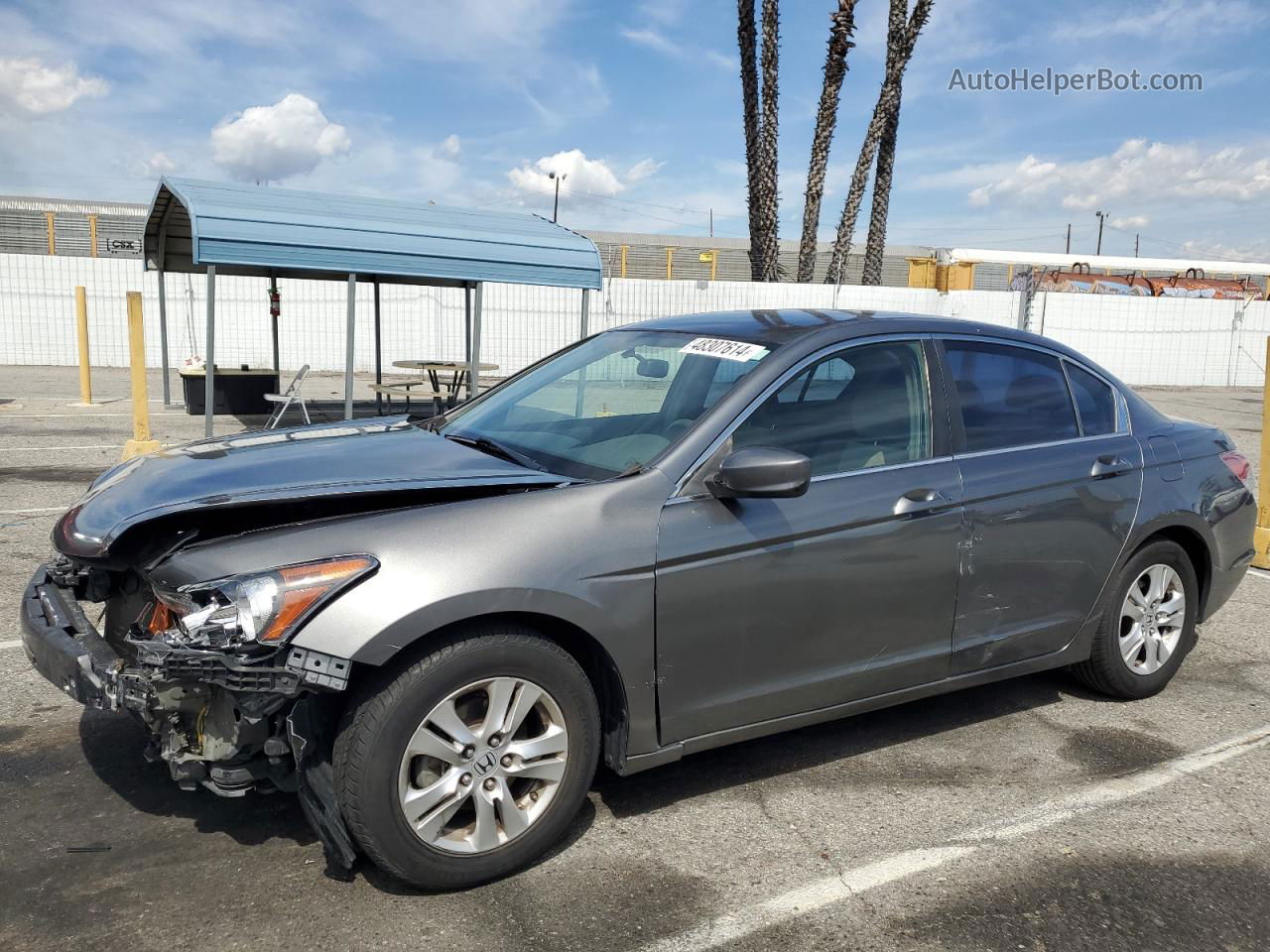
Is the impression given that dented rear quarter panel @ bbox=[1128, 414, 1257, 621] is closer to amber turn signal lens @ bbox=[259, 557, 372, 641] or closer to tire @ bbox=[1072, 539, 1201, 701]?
tire @ bbox=[1072, 539, 1201, 701]

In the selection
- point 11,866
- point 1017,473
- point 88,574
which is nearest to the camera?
point 11,866

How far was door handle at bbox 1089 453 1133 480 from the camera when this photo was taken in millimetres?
4145

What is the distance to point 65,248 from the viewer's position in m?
23.0

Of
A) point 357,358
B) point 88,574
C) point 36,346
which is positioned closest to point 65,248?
point 36,346

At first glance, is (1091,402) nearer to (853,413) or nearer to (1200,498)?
(1200,498)

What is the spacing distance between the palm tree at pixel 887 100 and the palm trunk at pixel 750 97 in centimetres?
254

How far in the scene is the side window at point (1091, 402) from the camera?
4309 mm

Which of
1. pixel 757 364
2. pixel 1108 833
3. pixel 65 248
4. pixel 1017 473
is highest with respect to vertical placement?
pixel 65 248

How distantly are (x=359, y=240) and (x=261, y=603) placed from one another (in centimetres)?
881

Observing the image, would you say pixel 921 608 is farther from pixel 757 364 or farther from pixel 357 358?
pixel 357 358

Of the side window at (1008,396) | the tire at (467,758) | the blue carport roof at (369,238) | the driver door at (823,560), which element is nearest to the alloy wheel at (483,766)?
the tire at (467,758)

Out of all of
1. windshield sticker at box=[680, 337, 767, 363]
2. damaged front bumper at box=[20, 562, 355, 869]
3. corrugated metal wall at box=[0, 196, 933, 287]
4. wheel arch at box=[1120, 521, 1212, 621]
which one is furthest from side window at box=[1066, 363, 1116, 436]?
corrugated metal wall at box=[0, 196, 933, 287]

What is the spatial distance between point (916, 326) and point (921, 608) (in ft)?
3.57

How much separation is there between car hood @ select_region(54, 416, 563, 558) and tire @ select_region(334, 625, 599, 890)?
0.55 m
